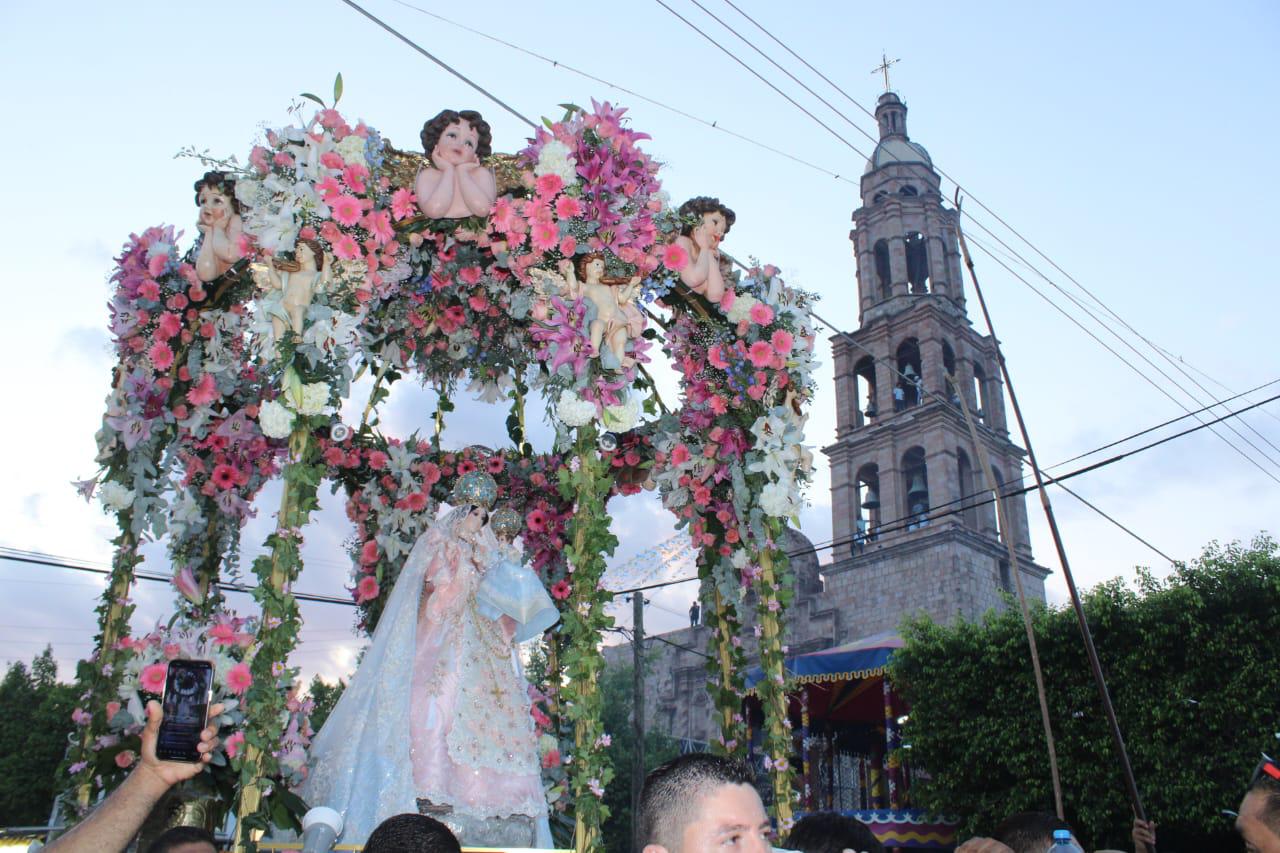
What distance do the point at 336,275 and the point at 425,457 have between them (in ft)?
11.7

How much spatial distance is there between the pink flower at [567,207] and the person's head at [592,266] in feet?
0.97

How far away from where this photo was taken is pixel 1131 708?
43.2 ft

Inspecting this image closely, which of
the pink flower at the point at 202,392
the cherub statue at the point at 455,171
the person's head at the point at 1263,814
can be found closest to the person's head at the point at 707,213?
the cherub statue at the point at 455,171

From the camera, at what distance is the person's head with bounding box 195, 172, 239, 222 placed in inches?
285

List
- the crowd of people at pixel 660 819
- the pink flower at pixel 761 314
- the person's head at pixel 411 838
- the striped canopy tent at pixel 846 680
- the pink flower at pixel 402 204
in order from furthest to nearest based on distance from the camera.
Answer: the striped canopy tent at pixel 846 680
the pink flower at pixel 761 314
the pink flower at pixel 402 204
the person's head at pixel 411 838
the crowd of people at pixel 660 819

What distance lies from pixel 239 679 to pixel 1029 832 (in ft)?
14.2

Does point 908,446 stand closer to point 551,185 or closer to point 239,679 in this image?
point 551,185

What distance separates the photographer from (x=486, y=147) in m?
7.02

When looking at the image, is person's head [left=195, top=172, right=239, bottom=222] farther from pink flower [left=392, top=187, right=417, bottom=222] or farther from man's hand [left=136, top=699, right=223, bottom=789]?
man's hand [left=136, top=699, right=223, bottom=789]

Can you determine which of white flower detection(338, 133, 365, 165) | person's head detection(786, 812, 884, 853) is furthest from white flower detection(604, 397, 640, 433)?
person's head detection(786, 812, 884, 853)

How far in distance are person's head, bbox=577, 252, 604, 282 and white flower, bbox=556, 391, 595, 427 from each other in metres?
0.87

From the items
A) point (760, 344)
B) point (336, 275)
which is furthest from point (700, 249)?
point (336, 275)

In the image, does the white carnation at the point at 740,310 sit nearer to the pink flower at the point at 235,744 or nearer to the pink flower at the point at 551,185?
the pink flower at the point at 551,185

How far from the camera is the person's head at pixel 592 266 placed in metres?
6.29
